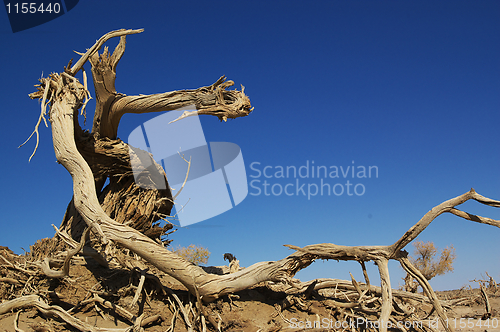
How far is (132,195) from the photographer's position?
26.2ft

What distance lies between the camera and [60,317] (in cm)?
534

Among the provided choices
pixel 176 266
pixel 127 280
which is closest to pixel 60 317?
pixel 127 280

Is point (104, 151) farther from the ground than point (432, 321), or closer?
farther from the ground

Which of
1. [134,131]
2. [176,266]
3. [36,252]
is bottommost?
[176,266]

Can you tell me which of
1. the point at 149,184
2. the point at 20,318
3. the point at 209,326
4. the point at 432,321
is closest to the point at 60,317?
the point at 20,318

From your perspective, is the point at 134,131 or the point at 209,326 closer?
the point at 209,326

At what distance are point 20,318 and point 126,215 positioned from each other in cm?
273

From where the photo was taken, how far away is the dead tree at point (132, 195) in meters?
5.49

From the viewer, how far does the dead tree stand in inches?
216

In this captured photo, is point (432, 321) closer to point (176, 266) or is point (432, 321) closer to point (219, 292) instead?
point (219, 292)

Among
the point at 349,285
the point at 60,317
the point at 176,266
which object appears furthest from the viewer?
the point at 349,285

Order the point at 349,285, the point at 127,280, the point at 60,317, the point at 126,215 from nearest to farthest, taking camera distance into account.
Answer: the point at 60,317 < the point at 127,280 < the point at 349,285 < the point at 126,215

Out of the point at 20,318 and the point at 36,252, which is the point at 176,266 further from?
the point at 36,252

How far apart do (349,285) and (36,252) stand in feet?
21.9
